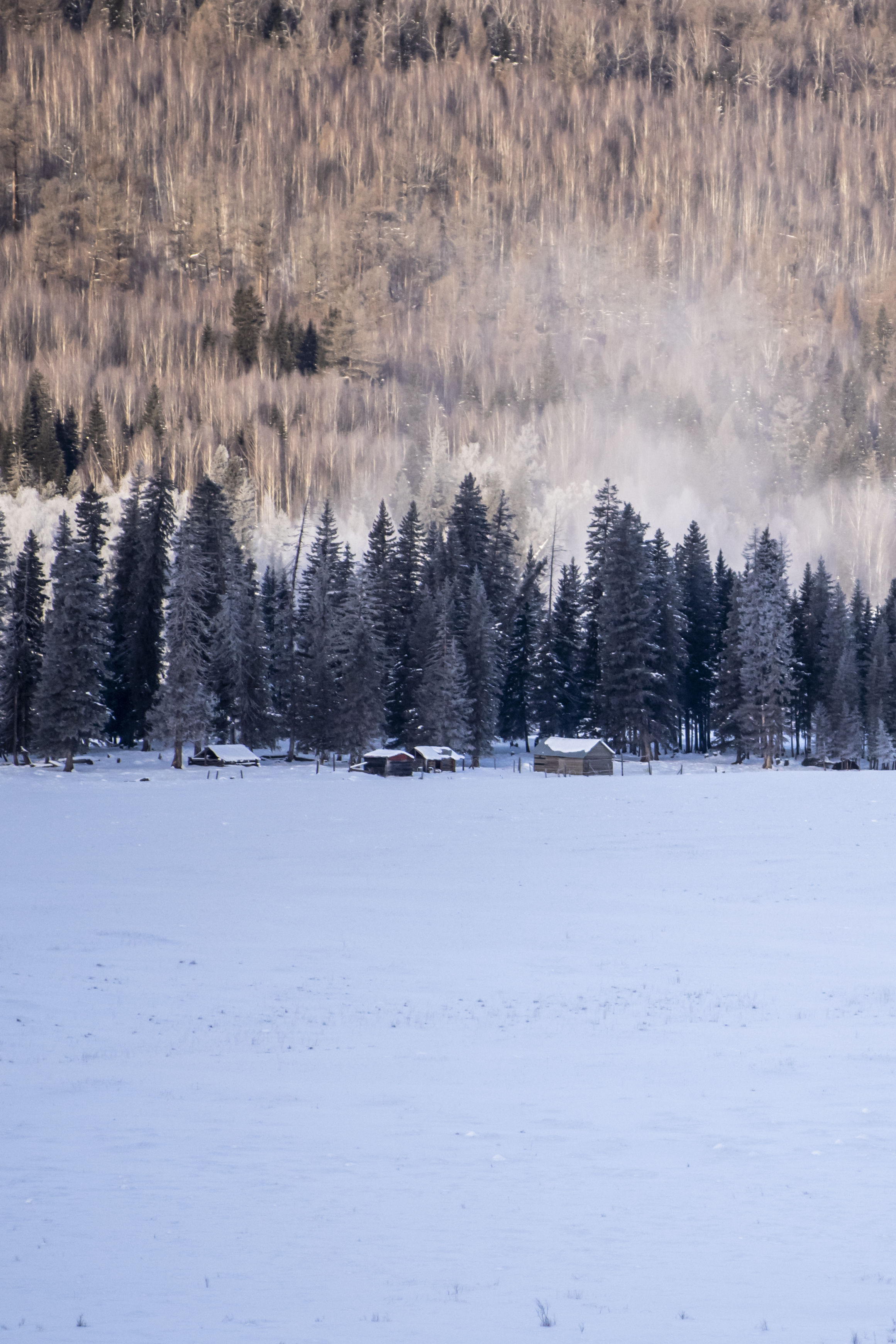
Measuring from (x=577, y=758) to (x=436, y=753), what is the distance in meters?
8.62

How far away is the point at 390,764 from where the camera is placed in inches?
2884

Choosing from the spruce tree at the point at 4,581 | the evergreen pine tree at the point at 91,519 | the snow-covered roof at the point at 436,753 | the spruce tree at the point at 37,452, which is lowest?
the snow-covered roof at the point at 436,753

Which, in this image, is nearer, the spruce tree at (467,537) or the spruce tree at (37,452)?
the spruce tree at (467,537)

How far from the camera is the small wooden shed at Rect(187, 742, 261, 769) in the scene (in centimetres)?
7300

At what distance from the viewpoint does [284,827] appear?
48.6 m

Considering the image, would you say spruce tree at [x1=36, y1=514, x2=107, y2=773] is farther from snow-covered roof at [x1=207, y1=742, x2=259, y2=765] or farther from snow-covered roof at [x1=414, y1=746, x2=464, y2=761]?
snow-covered roof at [x1=414, y1=746, x2=464, y2=761]

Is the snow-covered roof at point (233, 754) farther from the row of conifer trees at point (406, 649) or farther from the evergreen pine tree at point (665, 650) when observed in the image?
the evergreen pine tree at point (665, 650)

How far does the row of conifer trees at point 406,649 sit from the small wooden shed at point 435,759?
6.68 feet

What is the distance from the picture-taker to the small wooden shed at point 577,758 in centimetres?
7469

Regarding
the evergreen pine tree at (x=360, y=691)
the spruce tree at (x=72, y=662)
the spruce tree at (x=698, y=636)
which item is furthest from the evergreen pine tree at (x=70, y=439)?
the spruce tree at (x=72, y=662)

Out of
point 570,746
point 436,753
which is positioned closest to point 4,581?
point 436,753

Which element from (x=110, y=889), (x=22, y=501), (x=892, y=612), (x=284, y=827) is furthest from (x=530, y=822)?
(x=22, y=501)

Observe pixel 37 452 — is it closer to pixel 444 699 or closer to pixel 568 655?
pixel 568 655

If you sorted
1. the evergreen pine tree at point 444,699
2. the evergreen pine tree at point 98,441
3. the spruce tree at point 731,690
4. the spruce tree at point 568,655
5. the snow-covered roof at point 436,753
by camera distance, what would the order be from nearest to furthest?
the snow-covered roof at point 436,753
the evergreen pine tree at point 444,699
the spruce tree at point 731,690
the spruce tree at point 568,655
the evergreen pine tree at point 98,441
